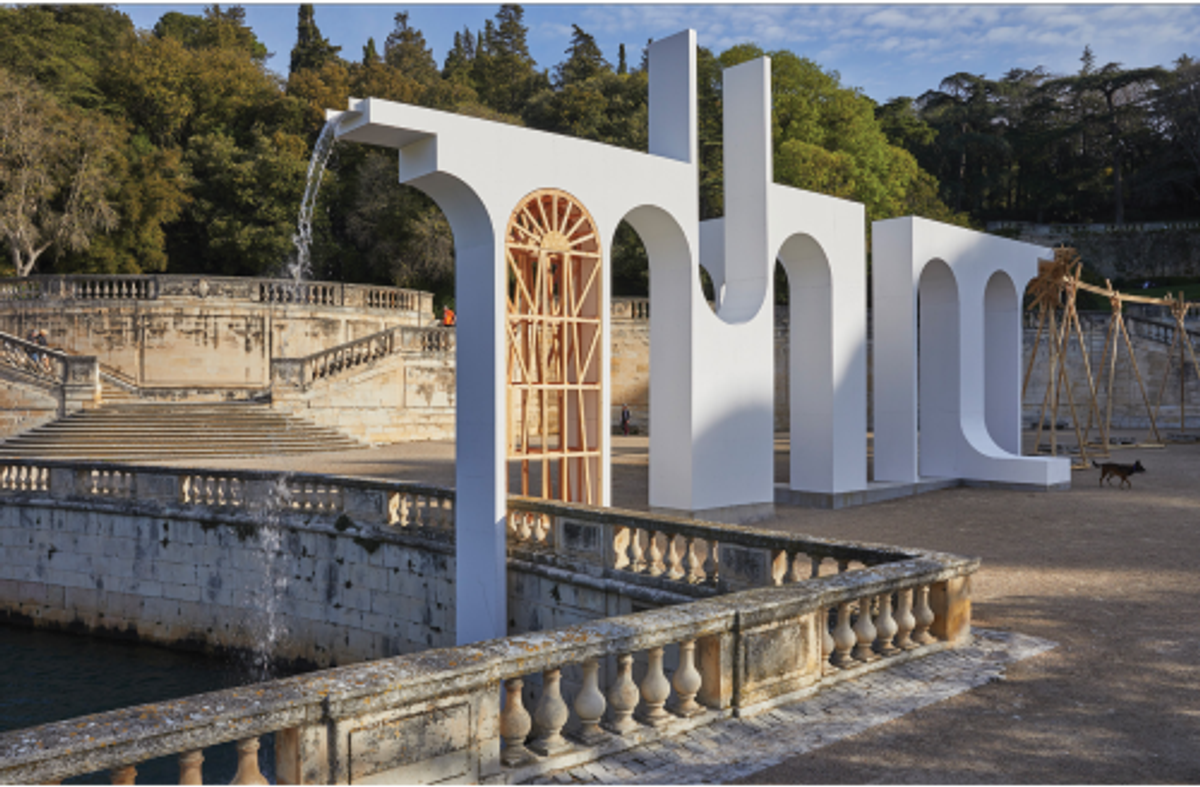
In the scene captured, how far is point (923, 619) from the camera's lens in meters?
6.66

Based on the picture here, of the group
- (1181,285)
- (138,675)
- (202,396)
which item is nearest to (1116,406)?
(1181,285)

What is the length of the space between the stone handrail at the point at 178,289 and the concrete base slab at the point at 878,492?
67.9 feet

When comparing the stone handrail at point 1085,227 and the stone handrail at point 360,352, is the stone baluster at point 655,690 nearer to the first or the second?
the stone handrail at point 360,352

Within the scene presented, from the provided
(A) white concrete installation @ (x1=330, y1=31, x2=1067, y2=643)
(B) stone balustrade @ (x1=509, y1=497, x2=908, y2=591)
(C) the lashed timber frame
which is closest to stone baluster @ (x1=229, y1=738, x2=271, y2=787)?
(B) stone balustrade @ (x1=509, y1=497, x2=908, y2=591)

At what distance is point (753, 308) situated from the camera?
14.7 m

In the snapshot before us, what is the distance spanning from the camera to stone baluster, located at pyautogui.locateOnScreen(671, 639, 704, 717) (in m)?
5.08

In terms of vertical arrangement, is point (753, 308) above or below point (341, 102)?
below

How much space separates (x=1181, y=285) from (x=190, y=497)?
55.2 meters

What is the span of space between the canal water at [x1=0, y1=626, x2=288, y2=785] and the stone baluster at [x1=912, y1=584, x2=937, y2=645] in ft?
27.0

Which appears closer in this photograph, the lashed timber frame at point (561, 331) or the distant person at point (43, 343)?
the lashed timber frame at point (561, 331)

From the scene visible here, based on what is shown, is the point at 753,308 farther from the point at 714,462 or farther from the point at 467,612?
the point at 467,612

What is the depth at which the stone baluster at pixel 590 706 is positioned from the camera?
4.71 metres

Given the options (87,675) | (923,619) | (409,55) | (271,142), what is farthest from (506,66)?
(923,619)

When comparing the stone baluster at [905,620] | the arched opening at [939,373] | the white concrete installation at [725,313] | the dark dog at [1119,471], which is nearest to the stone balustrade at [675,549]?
the white concrete installation at [725,313]
